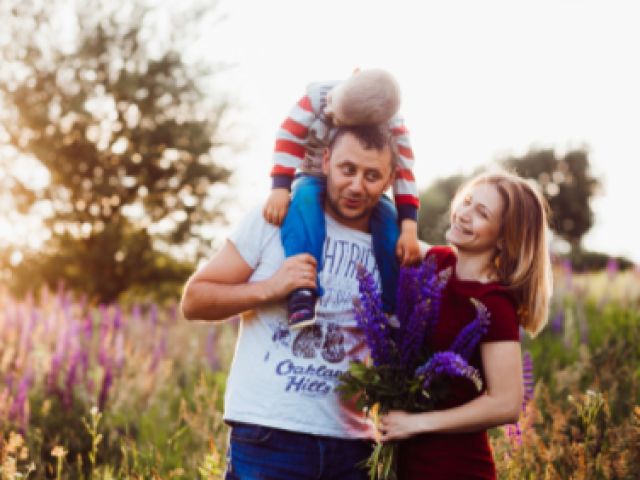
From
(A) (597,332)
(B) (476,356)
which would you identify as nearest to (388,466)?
(B) (476,356)

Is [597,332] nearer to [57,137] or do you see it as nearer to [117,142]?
[117,142]

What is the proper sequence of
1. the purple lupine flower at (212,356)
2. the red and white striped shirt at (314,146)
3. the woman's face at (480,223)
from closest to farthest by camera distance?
1. the woman's face at (480,223)
2. the red and white striped shirt at (314,146)
3. the purple lupine flower at (212,356)

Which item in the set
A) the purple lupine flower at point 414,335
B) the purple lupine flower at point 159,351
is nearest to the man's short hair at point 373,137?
the purple lupine flower at point 414,335

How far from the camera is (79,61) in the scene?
11344 millimetres

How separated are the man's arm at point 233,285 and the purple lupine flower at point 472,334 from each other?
0.60m

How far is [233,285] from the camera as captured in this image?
2.34m

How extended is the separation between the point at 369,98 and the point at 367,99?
11 mm

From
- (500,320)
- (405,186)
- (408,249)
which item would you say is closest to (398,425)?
(500,320)

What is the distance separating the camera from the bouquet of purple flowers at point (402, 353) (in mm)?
2096

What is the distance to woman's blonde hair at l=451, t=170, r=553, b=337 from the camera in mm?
2326

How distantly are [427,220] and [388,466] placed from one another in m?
24.7

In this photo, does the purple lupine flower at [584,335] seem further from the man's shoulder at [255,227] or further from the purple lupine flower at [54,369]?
the purple lupine flower at [54,369]

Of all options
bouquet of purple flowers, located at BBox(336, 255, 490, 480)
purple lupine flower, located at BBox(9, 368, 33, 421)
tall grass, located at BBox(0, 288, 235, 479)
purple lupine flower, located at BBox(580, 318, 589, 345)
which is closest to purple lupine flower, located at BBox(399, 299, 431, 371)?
bouquet of purple flowers, located at BBox(336, 255, 490, 480)

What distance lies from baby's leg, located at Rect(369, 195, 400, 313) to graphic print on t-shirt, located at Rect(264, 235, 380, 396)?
0.06m
